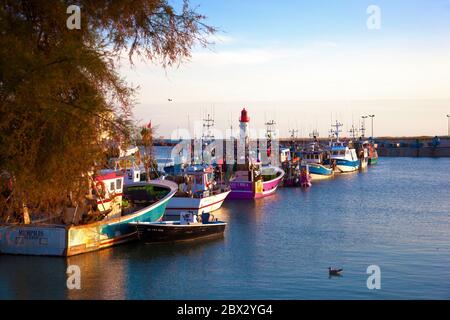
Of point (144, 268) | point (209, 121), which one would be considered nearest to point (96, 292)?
point (144, 268)

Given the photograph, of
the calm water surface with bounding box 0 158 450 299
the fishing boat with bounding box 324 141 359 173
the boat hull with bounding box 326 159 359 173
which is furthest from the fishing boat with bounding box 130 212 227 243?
the boat hull with bounding box 326 159 359 173

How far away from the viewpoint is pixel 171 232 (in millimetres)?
28172

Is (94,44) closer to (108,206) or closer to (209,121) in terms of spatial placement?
(108,206)

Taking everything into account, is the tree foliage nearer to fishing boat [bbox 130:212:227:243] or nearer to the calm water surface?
the calm water surface

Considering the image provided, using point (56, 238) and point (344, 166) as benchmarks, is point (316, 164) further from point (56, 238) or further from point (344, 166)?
point (56, 238)

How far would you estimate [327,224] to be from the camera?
3584 cm

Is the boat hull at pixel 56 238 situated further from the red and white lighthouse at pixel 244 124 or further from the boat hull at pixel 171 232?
the red and white lighthouse at pixel 244 124

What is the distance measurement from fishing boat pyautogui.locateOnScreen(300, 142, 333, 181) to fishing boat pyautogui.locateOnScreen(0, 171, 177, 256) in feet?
144

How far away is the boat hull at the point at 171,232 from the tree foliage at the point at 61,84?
57.2ft

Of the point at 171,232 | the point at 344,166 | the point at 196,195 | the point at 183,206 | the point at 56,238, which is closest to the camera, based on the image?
the point at 56,238

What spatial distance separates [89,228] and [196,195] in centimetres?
1351

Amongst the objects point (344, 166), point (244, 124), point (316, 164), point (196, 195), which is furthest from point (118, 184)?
point (344, 166)

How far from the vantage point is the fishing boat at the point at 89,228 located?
2447 centimetres

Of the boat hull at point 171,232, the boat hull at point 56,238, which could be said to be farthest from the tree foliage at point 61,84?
the boat hull at point 171,232
